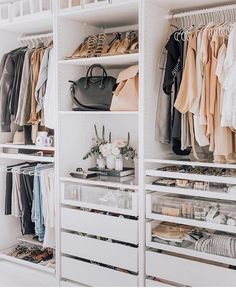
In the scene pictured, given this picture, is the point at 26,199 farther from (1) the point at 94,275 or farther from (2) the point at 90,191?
(1) the point at 94,275

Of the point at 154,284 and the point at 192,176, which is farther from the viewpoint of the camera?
the point at 154,284

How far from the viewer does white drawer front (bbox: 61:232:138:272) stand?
8.41 ft

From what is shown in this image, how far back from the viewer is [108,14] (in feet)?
8.96

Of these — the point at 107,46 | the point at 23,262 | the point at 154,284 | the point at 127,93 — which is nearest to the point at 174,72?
the point at 127,93

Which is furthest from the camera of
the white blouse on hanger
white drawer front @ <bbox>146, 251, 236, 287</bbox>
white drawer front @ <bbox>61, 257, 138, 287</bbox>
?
white drawer front @ <bbox>61, 257, 138, 287</bbox>

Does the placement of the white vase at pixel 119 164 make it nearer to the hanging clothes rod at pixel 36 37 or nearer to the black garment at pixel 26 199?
the black garment at pixel 26 199

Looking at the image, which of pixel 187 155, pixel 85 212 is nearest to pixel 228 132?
pixel 187 155

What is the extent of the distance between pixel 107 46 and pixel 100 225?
1.23 metres

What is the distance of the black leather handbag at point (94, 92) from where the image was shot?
274 centimetres

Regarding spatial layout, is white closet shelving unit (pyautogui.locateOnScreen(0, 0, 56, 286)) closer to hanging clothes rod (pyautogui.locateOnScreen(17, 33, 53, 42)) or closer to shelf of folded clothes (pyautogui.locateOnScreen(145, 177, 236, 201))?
hanging clothes rod (pyautogui.locateOnScreen(17, 33, 53, 42))

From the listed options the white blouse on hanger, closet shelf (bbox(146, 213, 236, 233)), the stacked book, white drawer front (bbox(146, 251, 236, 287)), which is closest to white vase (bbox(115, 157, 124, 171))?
the stacked book

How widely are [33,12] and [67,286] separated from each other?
6.66 ft

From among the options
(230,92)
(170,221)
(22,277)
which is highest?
(230,92)

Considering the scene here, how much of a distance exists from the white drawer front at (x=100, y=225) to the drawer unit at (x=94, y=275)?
9.1 inches
